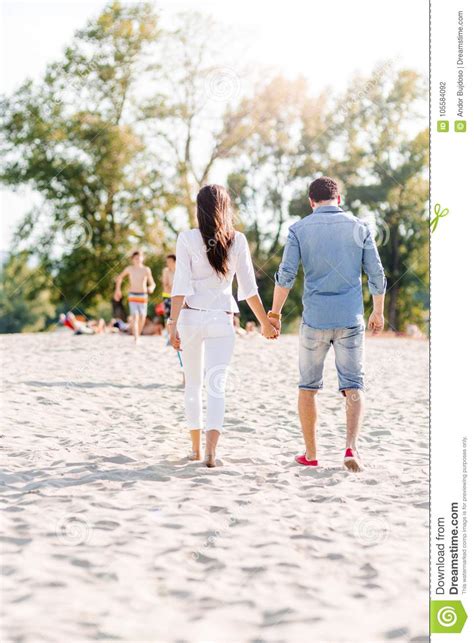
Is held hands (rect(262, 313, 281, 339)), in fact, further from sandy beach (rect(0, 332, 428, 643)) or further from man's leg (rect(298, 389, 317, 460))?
sandy beach (rect(0, 332, 428, 643))

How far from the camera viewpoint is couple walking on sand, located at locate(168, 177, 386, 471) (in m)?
4.82

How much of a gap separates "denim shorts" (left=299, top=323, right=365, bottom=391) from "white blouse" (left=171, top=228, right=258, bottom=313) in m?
0.56

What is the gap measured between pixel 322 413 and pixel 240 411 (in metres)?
0.84

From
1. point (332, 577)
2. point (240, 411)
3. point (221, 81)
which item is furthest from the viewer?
point (221, 81)

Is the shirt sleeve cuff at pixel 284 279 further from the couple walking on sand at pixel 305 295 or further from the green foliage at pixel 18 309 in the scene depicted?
the green foliage at pixel 18 309

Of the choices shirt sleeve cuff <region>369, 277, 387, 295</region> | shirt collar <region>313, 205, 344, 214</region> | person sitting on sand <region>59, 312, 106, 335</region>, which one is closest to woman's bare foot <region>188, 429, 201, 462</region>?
shirt sleeve cuff <region>369, 277, 387, 295</region>

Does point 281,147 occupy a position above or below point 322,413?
above

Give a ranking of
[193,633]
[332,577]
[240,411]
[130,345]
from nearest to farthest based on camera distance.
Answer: [193,633] < [332,577] < [240,411] < [130,345]

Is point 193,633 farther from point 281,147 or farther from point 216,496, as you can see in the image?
point 281,147

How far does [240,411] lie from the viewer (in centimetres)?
756

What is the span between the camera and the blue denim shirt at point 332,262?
4.88 m

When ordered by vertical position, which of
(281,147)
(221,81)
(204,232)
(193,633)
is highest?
(281,147)

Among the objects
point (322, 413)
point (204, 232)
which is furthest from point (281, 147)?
point (204, 232)

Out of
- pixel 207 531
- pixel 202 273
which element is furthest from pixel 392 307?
pixel 207 531
